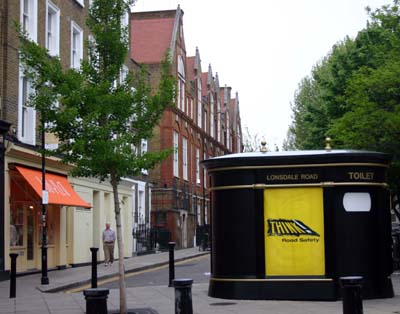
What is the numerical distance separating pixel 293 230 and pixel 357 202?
1.41m

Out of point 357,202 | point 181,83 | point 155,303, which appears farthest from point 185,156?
point 357,202

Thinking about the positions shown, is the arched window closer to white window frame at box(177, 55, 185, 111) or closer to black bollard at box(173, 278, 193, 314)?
white window frame at box(177, 55, 185, 111)

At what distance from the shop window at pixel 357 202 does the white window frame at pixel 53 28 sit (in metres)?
14.9

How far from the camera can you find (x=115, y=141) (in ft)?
41.0

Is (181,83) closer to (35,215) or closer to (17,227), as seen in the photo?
(35,215)

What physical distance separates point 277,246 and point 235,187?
1.47m

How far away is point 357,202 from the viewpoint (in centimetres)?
1393

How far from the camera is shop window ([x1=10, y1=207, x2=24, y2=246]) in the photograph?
21.9 meters

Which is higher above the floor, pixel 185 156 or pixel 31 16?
pixel 31 16

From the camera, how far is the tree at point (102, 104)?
12.4 metres

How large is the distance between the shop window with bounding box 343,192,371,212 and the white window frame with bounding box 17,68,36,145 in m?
12.1

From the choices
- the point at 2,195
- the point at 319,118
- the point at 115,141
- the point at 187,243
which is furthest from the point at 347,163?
the point at 187,243

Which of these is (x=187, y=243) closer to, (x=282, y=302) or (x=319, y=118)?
(x=319, y=118)

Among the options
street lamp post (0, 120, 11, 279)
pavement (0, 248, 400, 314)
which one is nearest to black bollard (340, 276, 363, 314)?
pavement (0, 248, 400, 314)
